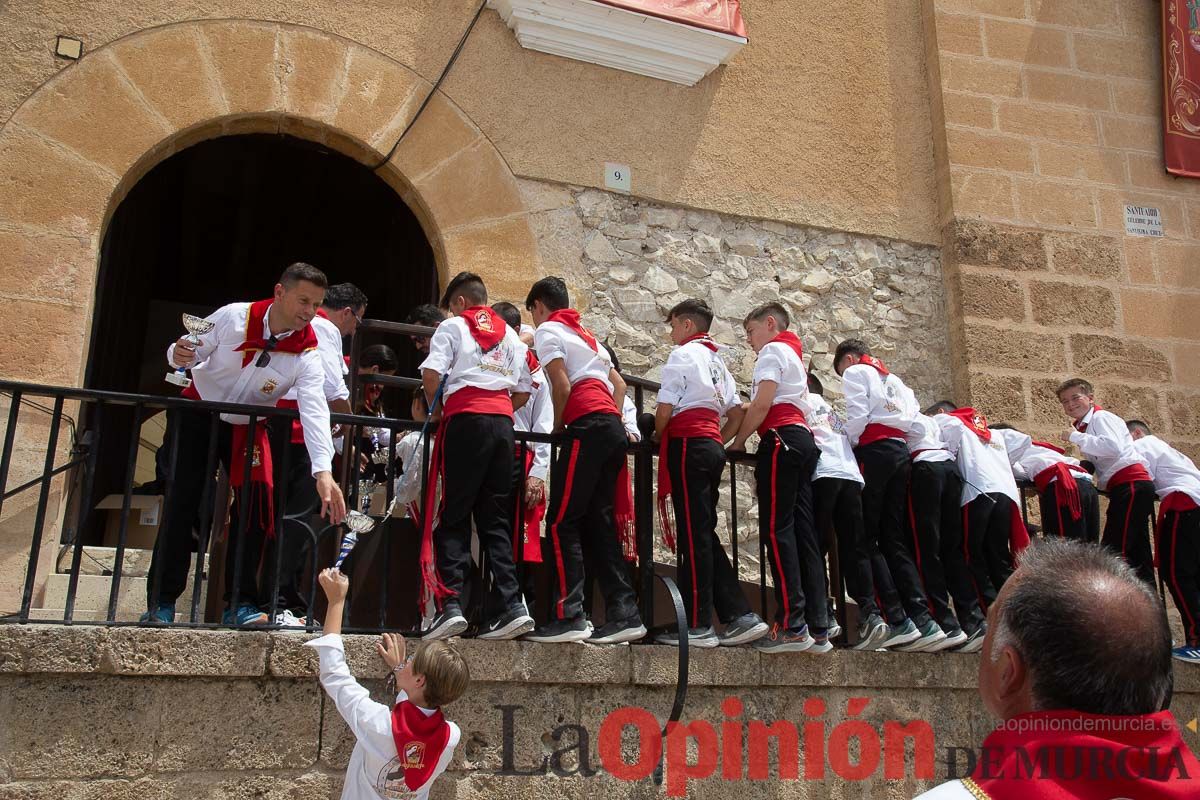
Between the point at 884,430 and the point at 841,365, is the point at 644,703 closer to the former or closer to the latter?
the point at 884,430

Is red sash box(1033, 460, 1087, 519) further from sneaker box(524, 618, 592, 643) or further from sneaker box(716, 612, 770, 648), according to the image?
sneaker box(524, 618, 592, 643)

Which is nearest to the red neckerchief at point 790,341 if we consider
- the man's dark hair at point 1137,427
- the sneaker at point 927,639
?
the sneaker at point 927,639

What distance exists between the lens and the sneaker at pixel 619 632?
14.3 ft

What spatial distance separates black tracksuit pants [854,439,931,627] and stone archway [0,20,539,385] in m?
2.50

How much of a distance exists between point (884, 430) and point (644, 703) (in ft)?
6.32

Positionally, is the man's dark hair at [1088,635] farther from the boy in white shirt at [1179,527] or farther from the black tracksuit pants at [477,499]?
the boy in white shirt at [1179,527]

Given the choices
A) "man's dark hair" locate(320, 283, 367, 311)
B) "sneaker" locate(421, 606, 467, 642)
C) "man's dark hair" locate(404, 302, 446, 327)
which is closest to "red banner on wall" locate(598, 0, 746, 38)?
"man's dark hair" locate(404, 302, 446, 327)

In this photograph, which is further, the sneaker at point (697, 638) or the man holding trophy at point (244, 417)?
the sneaker at point (697, 638)

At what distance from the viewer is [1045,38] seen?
27.3 feet

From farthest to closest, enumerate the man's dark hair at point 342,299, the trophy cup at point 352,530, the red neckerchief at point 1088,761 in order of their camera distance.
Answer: the man's dark hair at point 342,299
the trophy cup at point 352,530
the red neckerchief at point 1088,761

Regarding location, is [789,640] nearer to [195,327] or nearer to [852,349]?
[852,349]

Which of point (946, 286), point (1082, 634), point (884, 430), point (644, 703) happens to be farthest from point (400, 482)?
point (946, 286)

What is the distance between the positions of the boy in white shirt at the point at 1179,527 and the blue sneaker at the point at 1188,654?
4.8 inches

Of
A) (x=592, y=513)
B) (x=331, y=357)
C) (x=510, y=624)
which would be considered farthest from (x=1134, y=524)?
(x=331, y=357)
